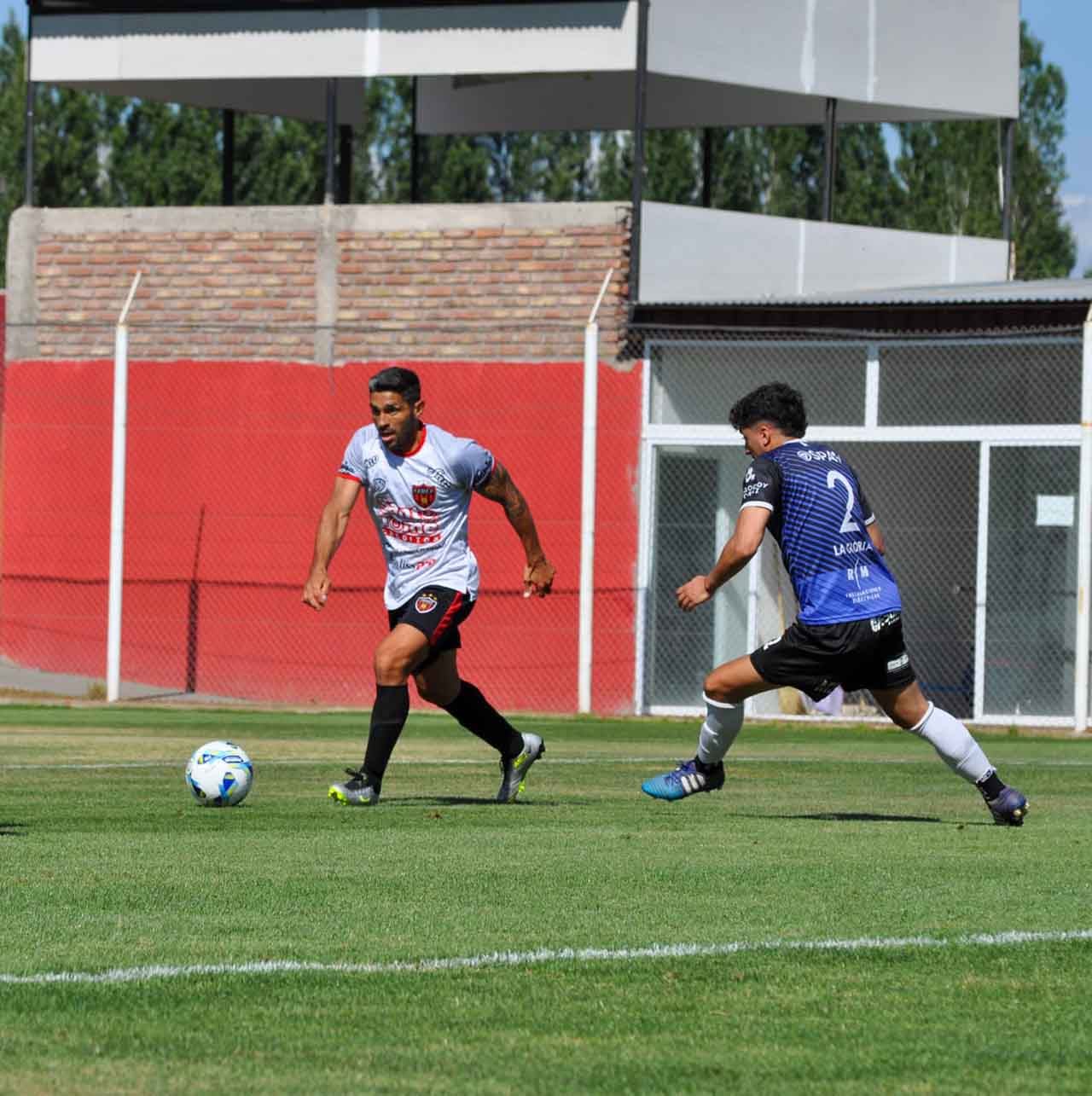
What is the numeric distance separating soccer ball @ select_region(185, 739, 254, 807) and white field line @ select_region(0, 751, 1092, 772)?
267 cm

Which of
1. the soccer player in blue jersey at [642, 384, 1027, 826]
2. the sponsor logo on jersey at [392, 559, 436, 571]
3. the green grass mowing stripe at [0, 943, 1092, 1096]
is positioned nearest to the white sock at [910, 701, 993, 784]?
the soccer player in blue jersey at [642, 384, 1027, 826]

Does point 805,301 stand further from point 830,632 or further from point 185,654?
point 830,632

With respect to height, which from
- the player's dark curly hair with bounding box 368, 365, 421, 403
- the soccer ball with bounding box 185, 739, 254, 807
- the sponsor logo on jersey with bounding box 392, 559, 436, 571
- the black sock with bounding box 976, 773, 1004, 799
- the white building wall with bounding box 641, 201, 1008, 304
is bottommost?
the soccer ball with bounding box 185, 739, 254, 807

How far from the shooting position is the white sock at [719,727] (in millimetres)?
9914

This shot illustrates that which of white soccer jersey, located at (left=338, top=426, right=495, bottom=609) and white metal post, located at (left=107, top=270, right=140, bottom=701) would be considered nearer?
white soccer jersey, located at (left=338, top=426, right=495, bottom=609)

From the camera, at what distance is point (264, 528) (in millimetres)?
22703

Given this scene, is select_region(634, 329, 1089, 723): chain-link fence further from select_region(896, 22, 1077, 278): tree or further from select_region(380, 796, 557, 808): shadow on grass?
select_region(896, 22, 1077, 278): tree

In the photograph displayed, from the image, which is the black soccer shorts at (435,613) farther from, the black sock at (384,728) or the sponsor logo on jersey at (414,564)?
the black sock at (384,728)

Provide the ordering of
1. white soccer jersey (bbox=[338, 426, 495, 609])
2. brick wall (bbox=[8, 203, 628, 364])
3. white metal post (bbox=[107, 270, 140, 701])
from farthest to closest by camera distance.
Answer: brick wall (bbox=[8, 203, 628, 364])
white metal post (bbox=[107, 270, 140, 701])
white soccer jersey (bbox=[338, 426, 495, 609])

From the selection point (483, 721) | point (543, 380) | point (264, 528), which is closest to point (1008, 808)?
point (483, 721)

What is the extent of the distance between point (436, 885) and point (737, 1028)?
2.43 m

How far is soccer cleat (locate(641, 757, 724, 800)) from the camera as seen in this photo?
10.2 meters

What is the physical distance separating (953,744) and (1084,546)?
9802mm

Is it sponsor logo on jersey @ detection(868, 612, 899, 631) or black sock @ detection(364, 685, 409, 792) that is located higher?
sponsor logo on jersey @ detection(868, 612, 899, 631)
